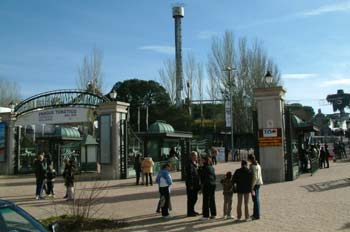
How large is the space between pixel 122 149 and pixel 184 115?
41153 mm

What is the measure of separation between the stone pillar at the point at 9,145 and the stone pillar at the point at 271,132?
19.0 metres

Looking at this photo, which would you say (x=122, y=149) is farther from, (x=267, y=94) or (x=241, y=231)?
(x=241, y=231)

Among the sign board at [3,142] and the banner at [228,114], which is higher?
the banner at [228,114]

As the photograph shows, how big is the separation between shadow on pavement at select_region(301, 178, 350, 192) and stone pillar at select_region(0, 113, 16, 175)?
22.0 metres

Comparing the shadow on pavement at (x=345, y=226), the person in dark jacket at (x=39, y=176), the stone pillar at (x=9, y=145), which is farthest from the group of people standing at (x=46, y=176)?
the stone pillar at (x=9, y=145)

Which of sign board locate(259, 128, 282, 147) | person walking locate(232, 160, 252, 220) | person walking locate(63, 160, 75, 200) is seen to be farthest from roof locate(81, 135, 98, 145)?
person walking locate(232, 160, 252, 220)

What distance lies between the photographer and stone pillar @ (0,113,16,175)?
107 ft

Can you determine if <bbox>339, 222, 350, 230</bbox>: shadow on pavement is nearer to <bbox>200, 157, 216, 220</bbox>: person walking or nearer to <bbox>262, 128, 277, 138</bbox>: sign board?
<bbox>200, 157, 216, 220</bbox>: person walking

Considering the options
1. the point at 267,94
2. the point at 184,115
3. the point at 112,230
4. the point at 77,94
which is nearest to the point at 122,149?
the point at 77,94

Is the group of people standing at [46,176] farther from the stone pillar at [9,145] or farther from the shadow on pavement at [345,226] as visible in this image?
the stone pillar at [9,145]

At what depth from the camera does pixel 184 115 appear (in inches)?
2677

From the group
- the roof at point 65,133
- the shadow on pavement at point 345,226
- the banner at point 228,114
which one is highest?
the banner at point 228,114

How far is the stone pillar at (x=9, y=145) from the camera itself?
1289 inches

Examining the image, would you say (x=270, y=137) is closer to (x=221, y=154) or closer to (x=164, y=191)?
(x=164, y=191)
